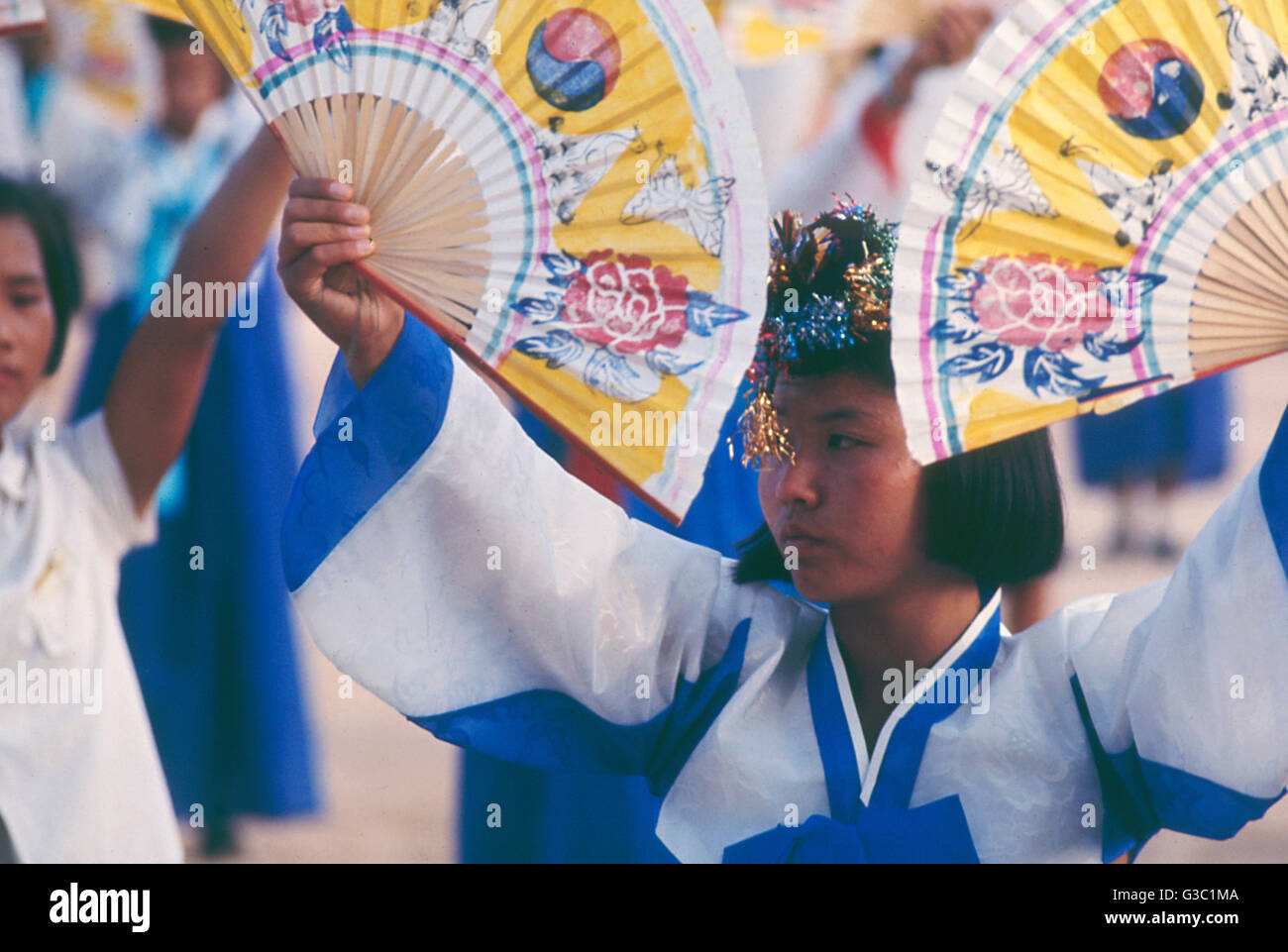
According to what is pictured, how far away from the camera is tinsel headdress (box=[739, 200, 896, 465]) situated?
1850 millimetres

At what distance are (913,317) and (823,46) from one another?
1.22 meters

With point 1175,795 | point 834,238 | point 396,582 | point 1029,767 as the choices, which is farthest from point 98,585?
point 1175,795

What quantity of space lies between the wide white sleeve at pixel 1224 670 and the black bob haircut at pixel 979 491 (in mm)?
227

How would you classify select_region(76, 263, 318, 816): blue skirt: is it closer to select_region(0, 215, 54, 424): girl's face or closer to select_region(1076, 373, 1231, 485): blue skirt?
select_region(0, 215, 54, 424): girl's face

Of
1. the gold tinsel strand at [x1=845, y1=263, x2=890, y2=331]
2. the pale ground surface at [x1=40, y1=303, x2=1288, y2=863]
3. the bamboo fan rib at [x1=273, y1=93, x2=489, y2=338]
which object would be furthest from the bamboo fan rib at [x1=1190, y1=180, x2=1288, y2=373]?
the bamboo fan rib at [x1=273, y1=93, x2=489, y2=338]

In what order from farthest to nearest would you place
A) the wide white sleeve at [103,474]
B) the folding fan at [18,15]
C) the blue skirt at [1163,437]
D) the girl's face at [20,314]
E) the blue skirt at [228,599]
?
the blue skirt at [1163,437]
the blue skirt at [228,599]
the wide white sleeve at [103,474]
the girl's face at [20,314]
the folding fan at [18,15]

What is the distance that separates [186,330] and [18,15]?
676 mm

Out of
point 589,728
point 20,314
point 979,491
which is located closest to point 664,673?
point 589,728

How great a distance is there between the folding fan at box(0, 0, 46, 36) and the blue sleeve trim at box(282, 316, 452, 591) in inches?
26.2

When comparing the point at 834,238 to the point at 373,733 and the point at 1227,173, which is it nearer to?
the point at 1227,173

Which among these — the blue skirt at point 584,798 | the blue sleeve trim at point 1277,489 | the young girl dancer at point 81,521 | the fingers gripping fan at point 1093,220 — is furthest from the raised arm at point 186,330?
the blue sleeve trim at point 1277,489

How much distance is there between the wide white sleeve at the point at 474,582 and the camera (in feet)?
5.93

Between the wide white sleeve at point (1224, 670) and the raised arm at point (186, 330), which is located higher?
the raised arm at point (186, 330)

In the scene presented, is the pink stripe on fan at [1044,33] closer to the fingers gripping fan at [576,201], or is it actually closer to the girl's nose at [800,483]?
the fingers gripping fan at [576,201]
